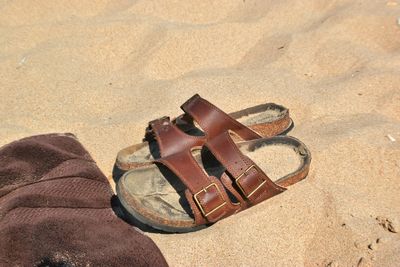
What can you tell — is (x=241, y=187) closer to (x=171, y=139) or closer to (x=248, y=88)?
(x=171, y=139)

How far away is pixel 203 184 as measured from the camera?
1509 mm

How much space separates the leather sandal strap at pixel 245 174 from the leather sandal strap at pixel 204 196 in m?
0.06

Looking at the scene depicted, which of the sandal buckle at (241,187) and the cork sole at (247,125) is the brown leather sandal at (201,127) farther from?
the sandal buckle at (241,187)

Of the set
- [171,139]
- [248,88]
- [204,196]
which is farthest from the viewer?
[248,88]

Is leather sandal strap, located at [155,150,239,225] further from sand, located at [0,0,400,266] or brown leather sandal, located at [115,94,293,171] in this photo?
brown leather sandal, located at [115,94,293,171]

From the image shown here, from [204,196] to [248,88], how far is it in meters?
0.87

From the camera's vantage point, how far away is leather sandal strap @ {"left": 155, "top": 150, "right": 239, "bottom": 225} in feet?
4.88

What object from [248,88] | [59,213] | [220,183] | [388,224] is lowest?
[388,224]

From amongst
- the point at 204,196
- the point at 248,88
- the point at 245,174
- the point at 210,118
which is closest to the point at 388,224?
the point at 245,174

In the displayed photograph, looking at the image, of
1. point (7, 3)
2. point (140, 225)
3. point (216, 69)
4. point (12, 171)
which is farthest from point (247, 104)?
point (7, 3)

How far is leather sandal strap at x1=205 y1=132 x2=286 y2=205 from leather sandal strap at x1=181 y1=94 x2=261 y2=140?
16cm

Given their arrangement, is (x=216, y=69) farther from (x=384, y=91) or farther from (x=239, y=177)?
(x=239, y=177)

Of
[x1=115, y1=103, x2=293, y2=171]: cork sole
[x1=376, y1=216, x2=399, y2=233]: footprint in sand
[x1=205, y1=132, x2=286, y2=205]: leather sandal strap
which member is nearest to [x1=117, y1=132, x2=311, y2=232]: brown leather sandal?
[x1=205, y1=132, x2=286, y2=205]: leather sandal strap

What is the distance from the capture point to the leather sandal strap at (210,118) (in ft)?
5.76
